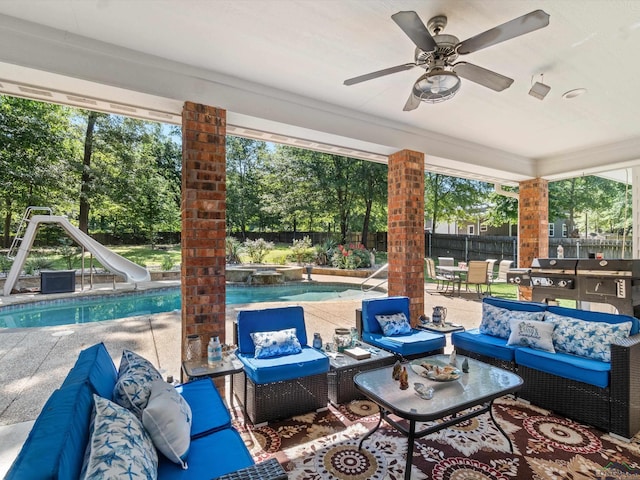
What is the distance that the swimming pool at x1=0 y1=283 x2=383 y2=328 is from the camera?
6578mm

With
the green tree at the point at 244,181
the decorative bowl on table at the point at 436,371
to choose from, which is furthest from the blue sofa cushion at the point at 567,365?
the green tree at the point at 244,181

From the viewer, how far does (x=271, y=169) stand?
1526 centimetres

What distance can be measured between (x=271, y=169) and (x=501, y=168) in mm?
11129

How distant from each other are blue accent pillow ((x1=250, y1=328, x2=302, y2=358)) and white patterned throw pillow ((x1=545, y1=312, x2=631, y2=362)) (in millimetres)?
2587

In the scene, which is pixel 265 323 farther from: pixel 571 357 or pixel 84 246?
pixel 84 246

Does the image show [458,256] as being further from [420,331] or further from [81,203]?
[81,203]

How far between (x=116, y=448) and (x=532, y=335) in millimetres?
3607

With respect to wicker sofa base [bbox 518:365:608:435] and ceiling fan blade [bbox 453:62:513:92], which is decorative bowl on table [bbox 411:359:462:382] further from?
ceiling fan blade [bbox 453:62:513:92]

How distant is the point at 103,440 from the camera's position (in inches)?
46.5

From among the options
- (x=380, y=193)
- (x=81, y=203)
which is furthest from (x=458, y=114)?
(x=81, y=203)

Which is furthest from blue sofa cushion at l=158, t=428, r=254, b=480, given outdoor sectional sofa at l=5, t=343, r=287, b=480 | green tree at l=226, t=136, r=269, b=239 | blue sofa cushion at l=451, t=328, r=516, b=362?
green tree at l=226, t=136, r=269, b=239

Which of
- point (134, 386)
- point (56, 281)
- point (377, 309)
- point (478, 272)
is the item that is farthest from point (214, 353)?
point (56, 281)

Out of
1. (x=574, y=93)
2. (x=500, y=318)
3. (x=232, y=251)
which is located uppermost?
(x=574, y=93)

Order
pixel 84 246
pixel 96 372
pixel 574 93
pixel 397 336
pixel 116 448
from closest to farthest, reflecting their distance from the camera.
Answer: pixel 116 448 < pixel 96 372 < pixel 574 93 < pixel 397 336 < pixel 84 246
